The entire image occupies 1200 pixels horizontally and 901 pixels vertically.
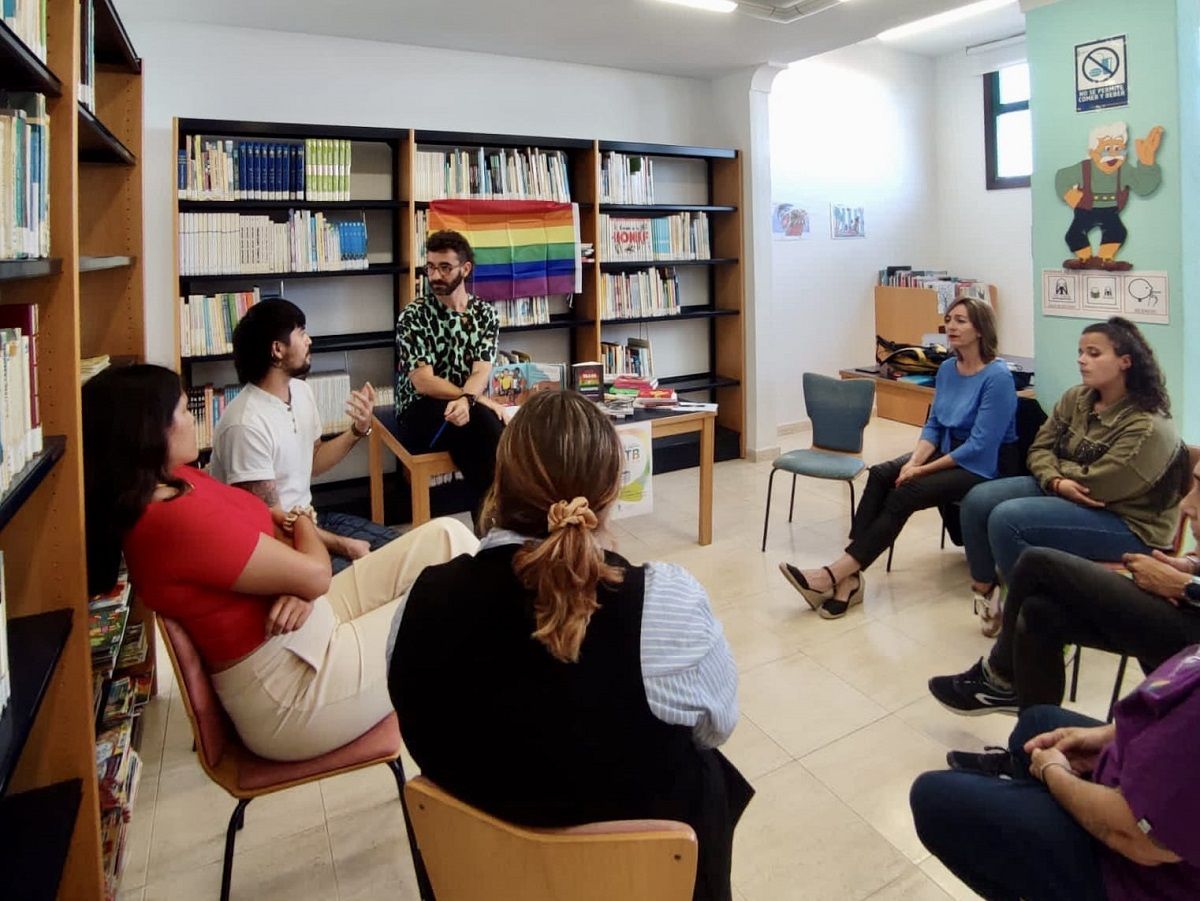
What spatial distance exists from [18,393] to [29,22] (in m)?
0.62

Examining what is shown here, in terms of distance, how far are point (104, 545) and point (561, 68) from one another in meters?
4.34

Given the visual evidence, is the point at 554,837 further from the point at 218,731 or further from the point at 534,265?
the point at 534,265

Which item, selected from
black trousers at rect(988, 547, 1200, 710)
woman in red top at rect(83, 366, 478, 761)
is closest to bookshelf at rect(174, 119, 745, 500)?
woman in red top at rect(83, 366, 478, 761)

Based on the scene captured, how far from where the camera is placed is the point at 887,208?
6.82 metres

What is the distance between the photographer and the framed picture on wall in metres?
6.47

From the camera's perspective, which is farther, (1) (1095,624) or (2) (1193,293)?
(2) (1193,293)

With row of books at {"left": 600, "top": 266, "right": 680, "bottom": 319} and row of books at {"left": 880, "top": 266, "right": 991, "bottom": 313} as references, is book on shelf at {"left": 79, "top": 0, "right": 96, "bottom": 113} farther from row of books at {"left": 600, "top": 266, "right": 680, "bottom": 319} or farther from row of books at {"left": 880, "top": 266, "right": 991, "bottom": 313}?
row of books at {"left": 880, "top": 266, "right": 991, "bottom": 313}

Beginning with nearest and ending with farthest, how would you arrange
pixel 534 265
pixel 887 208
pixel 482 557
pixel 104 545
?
1. pixel 482 557
2. pixel 104 545
3. pixel 534 265
4. pixel 887 208

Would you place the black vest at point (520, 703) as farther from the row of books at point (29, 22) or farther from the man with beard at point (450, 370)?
the man with beard at point (450, 370)

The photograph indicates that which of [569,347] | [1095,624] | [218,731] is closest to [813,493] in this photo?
[569,347]

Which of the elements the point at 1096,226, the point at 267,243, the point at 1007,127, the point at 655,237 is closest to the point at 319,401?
the point at 267,243

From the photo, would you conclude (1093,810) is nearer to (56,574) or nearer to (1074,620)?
(1074,620)

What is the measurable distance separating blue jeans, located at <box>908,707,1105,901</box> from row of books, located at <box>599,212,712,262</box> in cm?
402

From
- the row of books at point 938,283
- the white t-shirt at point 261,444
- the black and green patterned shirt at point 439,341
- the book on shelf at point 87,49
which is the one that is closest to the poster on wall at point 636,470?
the black and green patterned shirt at point 439,341
